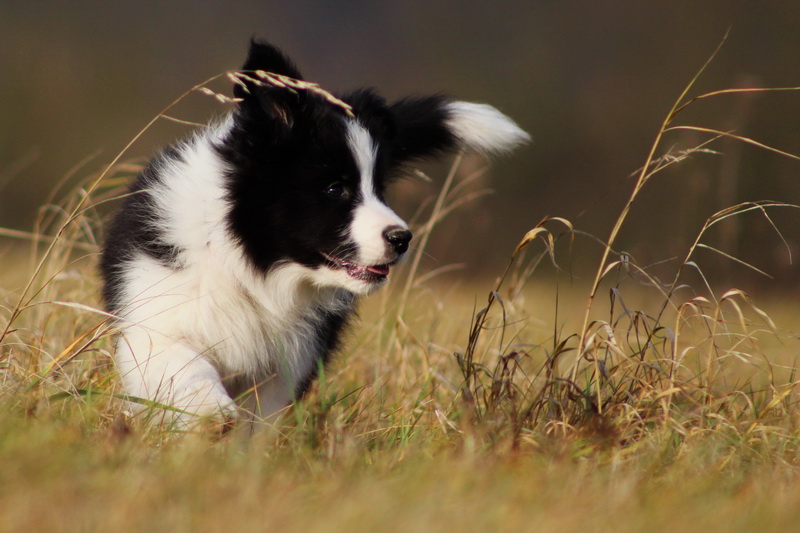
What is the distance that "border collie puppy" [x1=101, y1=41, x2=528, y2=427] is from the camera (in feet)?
10.3

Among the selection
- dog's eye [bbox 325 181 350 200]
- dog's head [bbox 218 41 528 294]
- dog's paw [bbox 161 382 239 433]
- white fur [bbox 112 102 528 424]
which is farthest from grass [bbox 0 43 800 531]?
dog's eye [bbox 325 181 350 200]

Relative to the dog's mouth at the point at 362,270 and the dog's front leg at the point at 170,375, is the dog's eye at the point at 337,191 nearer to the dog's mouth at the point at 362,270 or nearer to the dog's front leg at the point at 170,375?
the dog's mouth at the point at 362,270

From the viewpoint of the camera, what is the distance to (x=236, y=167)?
130 inches

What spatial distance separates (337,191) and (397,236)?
341 millimetres

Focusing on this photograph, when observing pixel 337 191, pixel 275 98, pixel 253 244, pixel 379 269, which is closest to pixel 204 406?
pixel 253 244

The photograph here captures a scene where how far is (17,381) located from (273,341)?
90 centimetres

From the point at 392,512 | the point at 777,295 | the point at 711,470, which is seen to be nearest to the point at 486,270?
the point at 777,295

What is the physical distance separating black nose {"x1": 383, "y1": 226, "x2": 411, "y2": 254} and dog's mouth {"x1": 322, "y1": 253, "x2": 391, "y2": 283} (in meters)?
0.11

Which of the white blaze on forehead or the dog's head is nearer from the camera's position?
the white blaze on forehead

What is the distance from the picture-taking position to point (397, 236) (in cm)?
307

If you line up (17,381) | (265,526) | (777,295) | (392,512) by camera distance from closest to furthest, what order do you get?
(265,526) < (392,512) < (17,381) < (777,295)

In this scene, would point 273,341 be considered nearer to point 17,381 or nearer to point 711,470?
point 17,381

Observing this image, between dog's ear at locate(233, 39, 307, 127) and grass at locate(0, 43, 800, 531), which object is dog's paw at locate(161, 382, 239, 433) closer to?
grass at locate(0, 43, 800, 531)

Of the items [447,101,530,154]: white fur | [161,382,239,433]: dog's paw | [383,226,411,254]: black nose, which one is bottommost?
[161,382,239,433]: dog's paw
